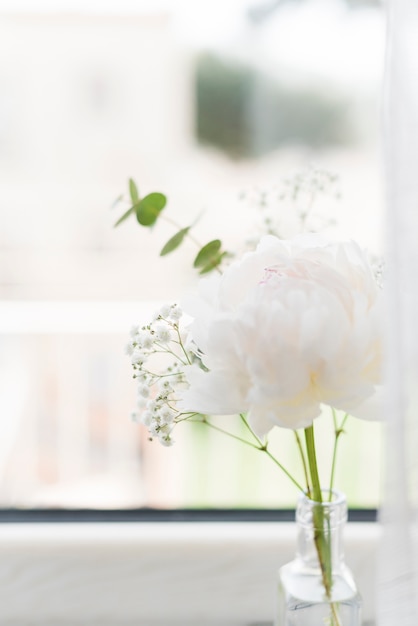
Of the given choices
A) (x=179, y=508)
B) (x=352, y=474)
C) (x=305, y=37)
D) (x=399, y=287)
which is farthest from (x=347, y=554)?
(x=305, y=37)

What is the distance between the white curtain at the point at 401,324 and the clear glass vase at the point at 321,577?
105mm

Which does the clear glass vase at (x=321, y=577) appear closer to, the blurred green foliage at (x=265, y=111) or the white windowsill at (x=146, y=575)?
the white windowsill at (x=146, y=575)

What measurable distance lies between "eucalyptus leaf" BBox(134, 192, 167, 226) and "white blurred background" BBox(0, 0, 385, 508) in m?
0.23

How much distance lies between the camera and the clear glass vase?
2.16 ft

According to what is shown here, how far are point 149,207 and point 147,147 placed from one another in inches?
16.6

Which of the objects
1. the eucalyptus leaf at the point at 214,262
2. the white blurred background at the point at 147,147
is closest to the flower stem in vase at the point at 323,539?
the eucalyptus leaf at the point at 214,262

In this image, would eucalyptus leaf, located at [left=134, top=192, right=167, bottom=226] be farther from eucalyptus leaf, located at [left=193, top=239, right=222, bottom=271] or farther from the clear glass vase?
the clear glass vase

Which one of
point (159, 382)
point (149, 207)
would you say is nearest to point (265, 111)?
point (149, 207)

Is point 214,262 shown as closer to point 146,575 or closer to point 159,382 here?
point 159,382

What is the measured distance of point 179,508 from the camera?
100 centimetres

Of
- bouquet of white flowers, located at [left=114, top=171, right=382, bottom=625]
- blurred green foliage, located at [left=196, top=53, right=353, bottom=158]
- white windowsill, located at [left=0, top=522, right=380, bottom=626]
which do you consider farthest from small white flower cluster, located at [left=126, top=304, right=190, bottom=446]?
blurred green foliage, located at [left=196, top=53, right=353, bottom=158]

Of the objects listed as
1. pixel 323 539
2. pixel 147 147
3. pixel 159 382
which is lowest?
pixel 323 539

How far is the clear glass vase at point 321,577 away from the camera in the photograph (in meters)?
0.66

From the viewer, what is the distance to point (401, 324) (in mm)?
539
